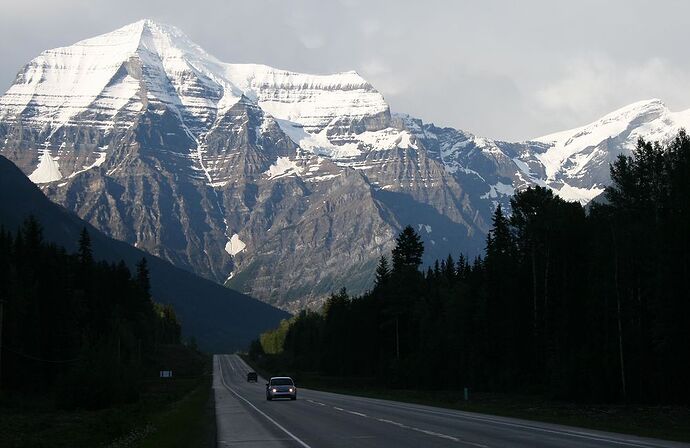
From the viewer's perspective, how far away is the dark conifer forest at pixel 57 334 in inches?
3123

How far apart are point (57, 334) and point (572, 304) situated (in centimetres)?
5566

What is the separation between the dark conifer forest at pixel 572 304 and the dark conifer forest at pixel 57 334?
32827mm

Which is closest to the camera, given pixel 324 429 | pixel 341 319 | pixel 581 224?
pixel 324 429

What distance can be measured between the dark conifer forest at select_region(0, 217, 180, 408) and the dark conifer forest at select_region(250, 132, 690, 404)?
1292 inches

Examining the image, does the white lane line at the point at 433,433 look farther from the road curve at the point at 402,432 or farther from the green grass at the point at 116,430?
the green grass at the point at 116,430

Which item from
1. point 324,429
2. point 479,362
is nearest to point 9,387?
point 479,362

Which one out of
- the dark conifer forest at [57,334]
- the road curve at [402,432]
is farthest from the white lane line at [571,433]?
the dark conifer forest at [57,334]

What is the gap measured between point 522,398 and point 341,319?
89.3m

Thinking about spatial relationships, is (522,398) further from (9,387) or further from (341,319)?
(341,319)

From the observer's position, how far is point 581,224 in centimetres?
8481

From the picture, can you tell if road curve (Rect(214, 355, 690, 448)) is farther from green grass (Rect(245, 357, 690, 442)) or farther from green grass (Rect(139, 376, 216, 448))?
green grass (Rect(245, 357, 690, 442))

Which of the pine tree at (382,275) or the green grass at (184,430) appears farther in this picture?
the pine tree at (382,275)

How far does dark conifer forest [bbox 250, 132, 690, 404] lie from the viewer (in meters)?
64.6

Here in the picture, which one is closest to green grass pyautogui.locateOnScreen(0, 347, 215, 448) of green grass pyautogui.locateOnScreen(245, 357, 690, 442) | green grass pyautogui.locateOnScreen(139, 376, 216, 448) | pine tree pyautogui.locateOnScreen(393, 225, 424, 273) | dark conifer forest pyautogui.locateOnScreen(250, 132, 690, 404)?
green grass pyautogui.locateOnScreen(139, 376, 216, 448)
